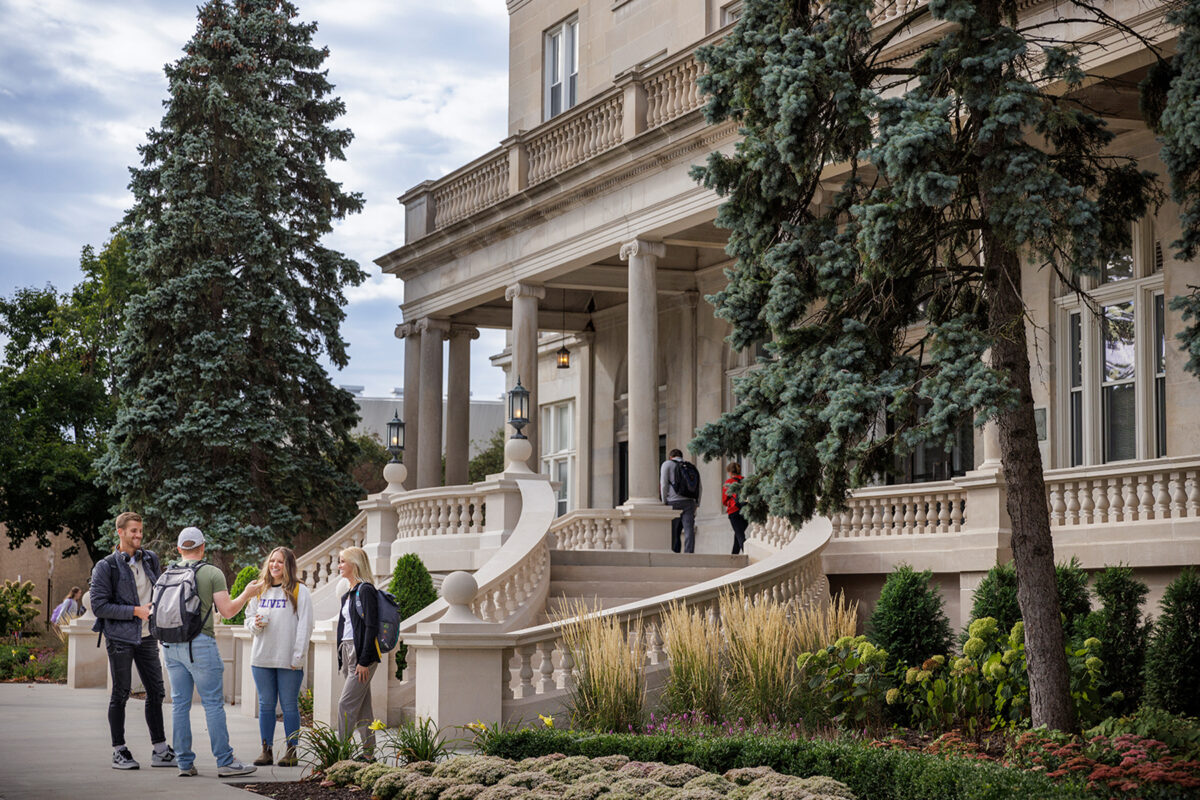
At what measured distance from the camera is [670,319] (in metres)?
28.0

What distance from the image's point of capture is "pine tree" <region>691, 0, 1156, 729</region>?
405 inches

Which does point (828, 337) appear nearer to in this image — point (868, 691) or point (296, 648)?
point (868, 691)

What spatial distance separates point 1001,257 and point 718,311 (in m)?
2.31

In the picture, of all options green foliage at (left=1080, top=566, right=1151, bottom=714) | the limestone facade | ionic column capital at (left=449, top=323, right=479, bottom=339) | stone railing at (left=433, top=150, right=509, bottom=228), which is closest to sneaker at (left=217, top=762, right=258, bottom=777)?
green foliage at (left=1080, top=566, right=1151, bottom=714)

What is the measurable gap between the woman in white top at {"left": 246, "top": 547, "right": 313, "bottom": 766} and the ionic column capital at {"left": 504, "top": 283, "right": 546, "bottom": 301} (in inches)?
554

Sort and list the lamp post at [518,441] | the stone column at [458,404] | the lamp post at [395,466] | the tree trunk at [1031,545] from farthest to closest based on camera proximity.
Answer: the stone column at [458,404] < the lamp post at [395,466] < the lamp post at [518,441] < the tree trunk at [1031,545]

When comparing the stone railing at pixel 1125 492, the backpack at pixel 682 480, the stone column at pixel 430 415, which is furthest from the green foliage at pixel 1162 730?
the stone column at pixel 430 415

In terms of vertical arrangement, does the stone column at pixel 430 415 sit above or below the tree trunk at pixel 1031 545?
above

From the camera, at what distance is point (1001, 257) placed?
11.2 meters

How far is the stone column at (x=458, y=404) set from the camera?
28578 millimetres

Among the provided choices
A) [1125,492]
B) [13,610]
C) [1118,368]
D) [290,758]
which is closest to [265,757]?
[290,758]

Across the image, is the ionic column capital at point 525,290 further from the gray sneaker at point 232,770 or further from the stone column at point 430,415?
the gray sneaker at point 232,770

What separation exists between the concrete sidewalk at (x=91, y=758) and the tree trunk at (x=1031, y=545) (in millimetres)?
5799

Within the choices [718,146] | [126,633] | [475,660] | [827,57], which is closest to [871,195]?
[827,57]
